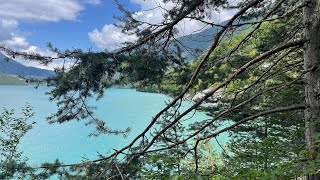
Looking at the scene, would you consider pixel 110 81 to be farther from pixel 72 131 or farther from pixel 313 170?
pixel 72 131

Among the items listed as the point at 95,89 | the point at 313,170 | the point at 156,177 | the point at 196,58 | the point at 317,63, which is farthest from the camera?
the point at 196,58

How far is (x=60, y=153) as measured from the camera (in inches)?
1300

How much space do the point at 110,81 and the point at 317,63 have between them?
8.47 ft

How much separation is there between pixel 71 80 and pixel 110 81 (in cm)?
59

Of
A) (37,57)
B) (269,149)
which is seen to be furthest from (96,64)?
(269,149)

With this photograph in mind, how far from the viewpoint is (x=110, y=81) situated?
4.64 meters

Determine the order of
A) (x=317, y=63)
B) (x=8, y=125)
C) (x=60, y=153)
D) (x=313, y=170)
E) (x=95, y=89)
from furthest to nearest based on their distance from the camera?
(x=60, y=153)
(x=8, y=125)
(x=95, y=89)
(x=317, y=63)
(x=313, y=170)

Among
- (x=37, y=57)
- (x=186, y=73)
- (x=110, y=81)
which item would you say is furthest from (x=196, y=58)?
(x=37, y=57)

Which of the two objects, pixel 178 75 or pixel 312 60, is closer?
pixel 312 60

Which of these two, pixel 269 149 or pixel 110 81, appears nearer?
pixel 269 149

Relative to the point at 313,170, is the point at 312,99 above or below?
above

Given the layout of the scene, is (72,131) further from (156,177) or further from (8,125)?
(156,177)

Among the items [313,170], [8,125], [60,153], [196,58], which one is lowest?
[313,170]

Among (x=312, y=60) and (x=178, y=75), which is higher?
(x=178, y=75)
